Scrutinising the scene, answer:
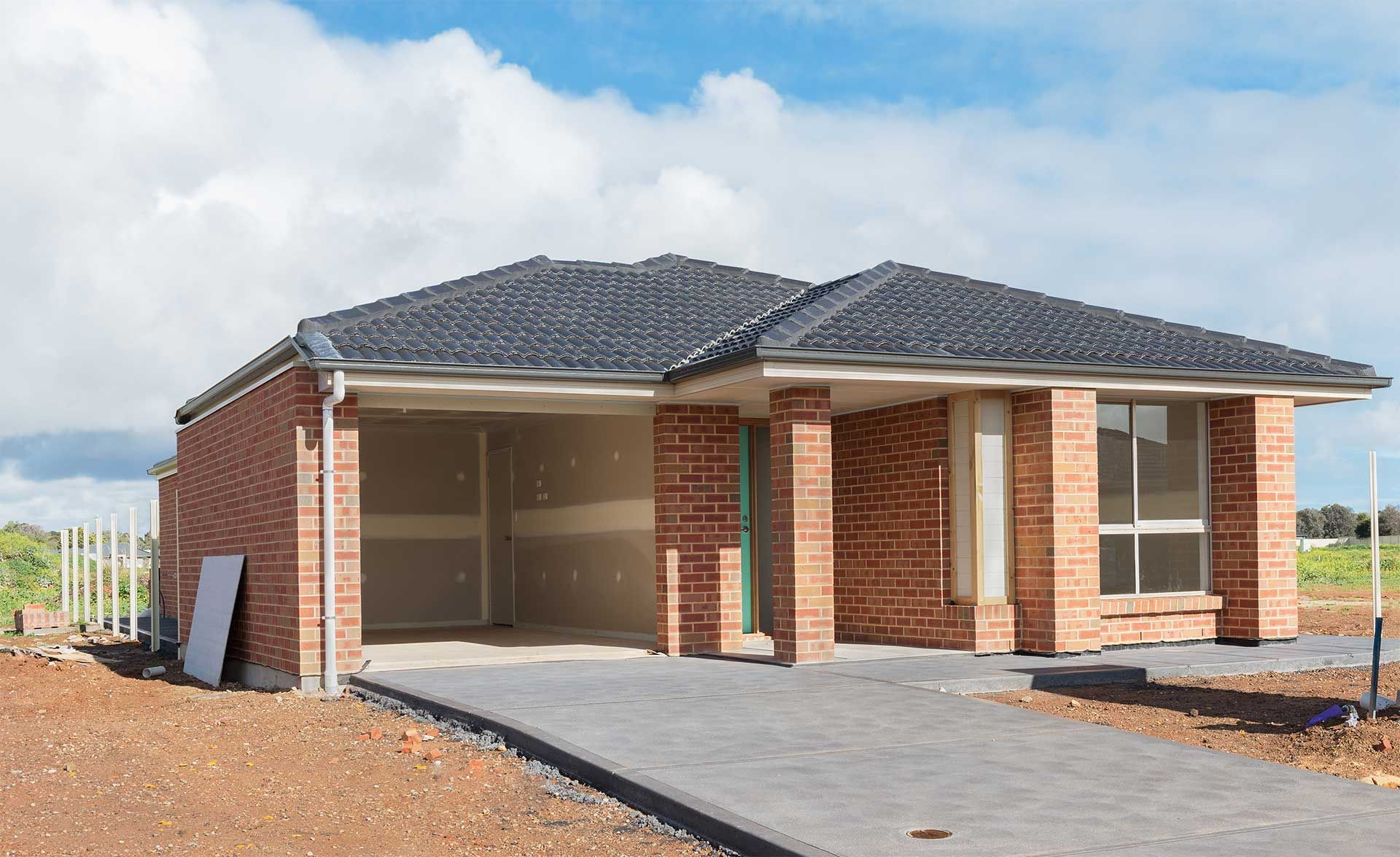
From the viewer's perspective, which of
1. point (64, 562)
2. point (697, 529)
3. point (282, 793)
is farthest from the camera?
point (64, 562)

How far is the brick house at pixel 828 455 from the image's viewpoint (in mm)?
11891

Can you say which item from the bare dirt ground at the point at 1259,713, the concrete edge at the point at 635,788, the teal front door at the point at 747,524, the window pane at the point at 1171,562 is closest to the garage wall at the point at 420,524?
the teal front door at the point at 747,524

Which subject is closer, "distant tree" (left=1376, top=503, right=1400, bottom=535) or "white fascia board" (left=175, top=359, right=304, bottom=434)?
"white fascia board" (left=175, top=359, right=304, bottom=434)

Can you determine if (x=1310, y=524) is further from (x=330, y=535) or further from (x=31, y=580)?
(x=330, y=535)

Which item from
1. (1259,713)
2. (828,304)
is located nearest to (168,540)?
(828,304)

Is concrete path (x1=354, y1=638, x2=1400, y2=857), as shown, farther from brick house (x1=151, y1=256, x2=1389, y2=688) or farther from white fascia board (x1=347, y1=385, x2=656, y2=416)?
white fascia board (x1=347, y1=385, x2=656, y2=416)

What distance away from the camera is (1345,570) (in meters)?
40.7

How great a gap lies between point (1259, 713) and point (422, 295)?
887 centimetres

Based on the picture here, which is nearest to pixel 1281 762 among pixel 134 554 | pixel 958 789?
pixel 958 789

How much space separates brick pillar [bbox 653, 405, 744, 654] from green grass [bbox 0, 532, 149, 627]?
15.7 m

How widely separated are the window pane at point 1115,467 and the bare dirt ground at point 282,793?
735 centimetres

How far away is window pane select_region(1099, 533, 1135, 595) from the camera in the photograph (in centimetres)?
1338

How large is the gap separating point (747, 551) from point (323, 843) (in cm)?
910

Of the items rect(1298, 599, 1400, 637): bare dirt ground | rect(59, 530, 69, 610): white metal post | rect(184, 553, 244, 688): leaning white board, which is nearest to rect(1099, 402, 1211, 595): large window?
rect(1298, 599, 1400, 637): bare dirt ground
